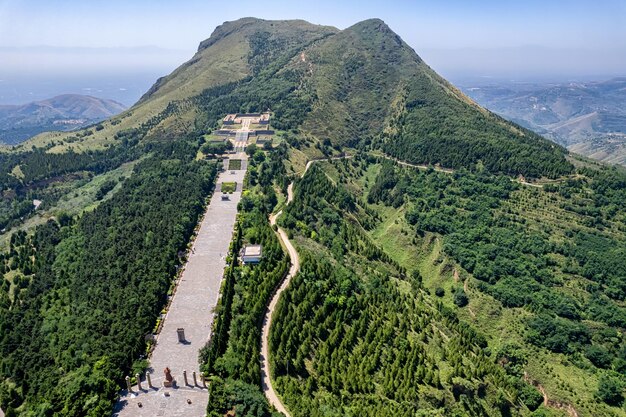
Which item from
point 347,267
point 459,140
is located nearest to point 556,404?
point 347,267

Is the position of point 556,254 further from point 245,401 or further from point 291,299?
point 245,401

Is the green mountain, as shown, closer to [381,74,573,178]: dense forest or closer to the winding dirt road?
[381,74,573,178]: dense forest

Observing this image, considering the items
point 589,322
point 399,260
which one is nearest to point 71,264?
point 399,260

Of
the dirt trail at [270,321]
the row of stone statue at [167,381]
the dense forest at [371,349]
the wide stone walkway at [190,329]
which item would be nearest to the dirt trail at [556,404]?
the dense forest at [371,349]

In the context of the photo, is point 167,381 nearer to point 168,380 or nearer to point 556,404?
point 168,380

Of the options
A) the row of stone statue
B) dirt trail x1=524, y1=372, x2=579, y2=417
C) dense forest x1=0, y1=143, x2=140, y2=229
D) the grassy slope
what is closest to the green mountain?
dirt trail x1=524, y1=372, x2=579, y2=417

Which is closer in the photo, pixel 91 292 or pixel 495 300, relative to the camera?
pixel 91 292
